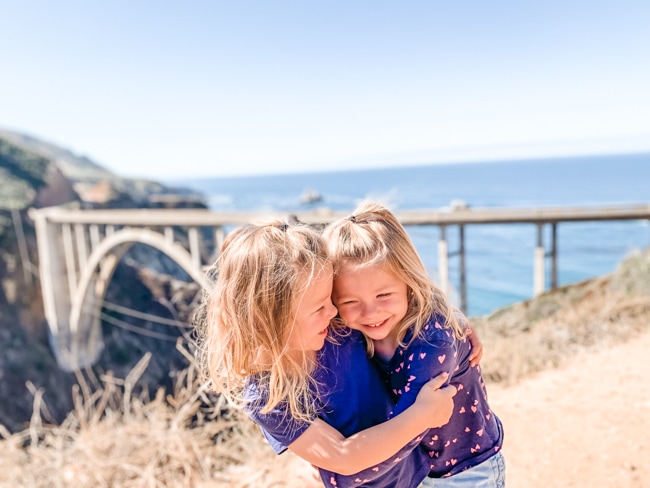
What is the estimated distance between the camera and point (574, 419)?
11.6ft

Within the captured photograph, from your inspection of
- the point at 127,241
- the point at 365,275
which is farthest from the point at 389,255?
the point at 127,241

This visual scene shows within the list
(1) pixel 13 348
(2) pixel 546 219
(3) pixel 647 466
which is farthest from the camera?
(1) pixel 13 348

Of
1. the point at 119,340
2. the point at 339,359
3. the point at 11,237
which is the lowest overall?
the point at 119,340

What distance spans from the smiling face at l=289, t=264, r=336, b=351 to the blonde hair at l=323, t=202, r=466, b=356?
9 cm

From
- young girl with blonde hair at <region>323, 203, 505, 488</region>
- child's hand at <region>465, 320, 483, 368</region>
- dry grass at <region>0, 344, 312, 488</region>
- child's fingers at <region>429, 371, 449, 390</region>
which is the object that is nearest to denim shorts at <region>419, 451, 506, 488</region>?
young girl with blonde hair at <region>323, 203, 505, 488</region>

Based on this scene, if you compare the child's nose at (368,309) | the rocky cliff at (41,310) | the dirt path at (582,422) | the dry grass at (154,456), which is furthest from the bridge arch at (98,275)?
the child's nose at (368,309)

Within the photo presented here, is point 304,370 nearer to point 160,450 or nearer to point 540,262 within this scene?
point 160,450

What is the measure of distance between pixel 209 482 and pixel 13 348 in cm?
1775

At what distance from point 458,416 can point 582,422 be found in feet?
8.35

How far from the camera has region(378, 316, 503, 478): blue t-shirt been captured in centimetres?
139

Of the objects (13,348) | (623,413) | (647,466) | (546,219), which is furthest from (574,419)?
(13,348)

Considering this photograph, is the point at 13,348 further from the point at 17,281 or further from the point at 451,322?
the point at 451,322

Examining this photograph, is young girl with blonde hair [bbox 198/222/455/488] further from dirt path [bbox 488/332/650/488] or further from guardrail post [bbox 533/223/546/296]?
guardrail post [bbox 533/223/546/296]

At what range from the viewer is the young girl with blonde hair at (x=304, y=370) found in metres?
1.27
